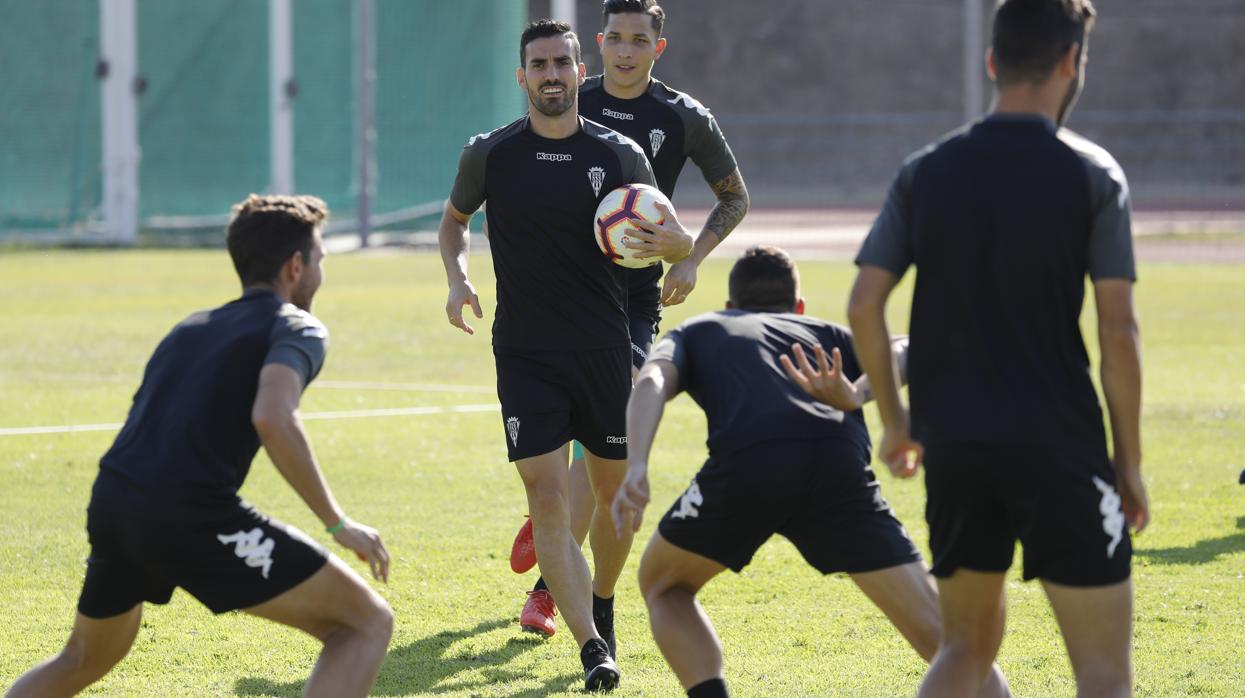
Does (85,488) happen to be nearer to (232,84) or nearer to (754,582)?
(754,582)

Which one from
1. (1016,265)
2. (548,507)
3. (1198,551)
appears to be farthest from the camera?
(1198,551)

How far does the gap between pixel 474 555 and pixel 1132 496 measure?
4458mm

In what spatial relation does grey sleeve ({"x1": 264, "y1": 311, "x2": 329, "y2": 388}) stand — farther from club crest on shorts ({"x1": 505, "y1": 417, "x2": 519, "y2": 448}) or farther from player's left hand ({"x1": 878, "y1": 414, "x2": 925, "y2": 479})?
club crest on shorts ({"x1": 505, "y1": 417, "x2": 519, "y2": 448})

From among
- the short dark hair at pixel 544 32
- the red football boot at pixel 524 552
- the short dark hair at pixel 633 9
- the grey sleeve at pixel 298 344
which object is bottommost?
the red football boot at pixel 524 552

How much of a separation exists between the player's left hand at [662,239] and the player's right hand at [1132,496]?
2484 mm

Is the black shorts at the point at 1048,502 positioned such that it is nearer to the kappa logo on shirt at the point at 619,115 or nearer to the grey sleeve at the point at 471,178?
the grey sleeve at the point at 471,178

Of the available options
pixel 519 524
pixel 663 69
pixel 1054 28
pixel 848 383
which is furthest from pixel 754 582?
pixel 663 69

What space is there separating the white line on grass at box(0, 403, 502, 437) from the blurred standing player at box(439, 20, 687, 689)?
19.8 feet

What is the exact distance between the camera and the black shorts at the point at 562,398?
6176mm

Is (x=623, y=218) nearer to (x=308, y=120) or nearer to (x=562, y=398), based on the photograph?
(x=562, y=398)

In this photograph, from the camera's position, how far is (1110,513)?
13.0 ft

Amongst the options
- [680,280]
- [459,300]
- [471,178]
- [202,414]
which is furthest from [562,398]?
[202,414]

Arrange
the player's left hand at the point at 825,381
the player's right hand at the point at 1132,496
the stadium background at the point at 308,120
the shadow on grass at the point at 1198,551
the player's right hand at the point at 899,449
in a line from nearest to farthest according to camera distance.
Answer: the player's right hand at the point at 1132,496 < the player's right hand at the point at 899,449 < the player's left hand at the point at 825,381 < the shadow on grass at the point at 1198,551 < the stadium background at the point at 308,120

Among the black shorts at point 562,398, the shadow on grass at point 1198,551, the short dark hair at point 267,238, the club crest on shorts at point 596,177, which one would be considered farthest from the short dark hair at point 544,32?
the shadow on grass at point 1198,551
